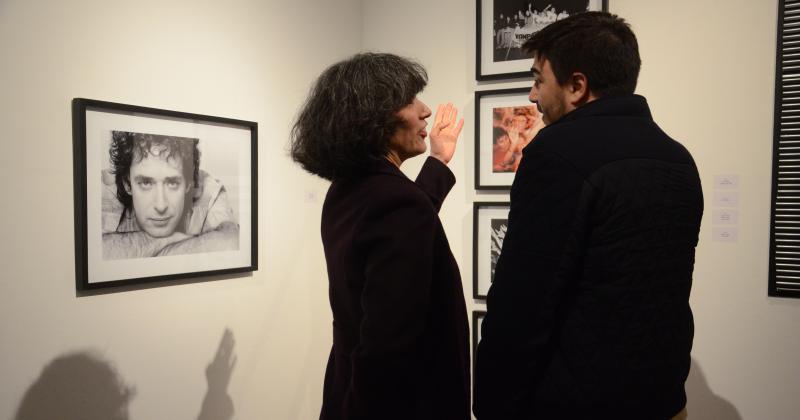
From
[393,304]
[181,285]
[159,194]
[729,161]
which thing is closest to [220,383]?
[181,285]

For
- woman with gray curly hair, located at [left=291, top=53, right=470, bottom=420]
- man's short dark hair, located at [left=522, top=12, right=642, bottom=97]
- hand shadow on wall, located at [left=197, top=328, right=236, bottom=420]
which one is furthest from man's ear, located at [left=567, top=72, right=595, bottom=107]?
hand shadow on wall, located at [left=197, top=328, right=236, bottom=420]

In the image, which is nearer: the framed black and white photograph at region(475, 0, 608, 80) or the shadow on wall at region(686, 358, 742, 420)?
the shadow on wall at region(686, 358, 742, 420)

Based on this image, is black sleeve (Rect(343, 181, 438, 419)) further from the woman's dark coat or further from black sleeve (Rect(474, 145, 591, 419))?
black sleeve (Rect(474, 145, 591, 419))

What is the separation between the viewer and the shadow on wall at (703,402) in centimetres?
172

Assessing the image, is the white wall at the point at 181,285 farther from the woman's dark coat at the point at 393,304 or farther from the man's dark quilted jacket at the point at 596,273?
the man's dark quilted jacket at the point at 596,273

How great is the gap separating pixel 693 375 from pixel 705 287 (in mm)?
305

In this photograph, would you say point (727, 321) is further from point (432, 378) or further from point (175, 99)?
point (175, 99)

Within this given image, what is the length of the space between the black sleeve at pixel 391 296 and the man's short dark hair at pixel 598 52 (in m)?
0.40

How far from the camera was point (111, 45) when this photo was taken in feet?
4.70

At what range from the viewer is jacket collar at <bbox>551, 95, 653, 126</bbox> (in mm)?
941

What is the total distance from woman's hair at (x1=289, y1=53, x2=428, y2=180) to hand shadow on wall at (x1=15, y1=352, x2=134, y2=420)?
876 mm

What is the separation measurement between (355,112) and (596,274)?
0.56m

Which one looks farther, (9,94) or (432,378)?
(9,94)

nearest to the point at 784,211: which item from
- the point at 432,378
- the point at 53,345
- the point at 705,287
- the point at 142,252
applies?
the point at 705,287
